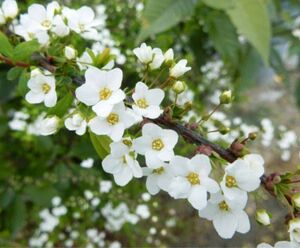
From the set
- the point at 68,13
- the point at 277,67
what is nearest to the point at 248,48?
the point at 277,67

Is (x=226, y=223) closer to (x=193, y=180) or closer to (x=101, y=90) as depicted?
(x=193, y=180)

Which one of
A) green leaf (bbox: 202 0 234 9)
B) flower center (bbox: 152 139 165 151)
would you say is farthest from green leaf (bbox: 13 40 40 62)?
green leaf (bbox: 202 0 234 9)

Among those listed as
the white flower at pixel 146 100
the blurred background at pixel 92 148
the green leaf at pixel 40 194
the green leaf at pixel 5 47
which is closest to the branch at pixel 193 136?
the white flower at pixel 146 100

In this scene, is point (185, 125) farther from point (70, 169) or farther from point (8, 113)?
point (8, 113)

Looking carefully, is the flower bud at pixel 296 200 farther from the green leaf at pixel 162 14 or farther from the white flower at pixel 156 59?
the green leaf at pixel 162 14

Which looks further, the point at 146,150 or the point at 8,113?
the point at 8,113

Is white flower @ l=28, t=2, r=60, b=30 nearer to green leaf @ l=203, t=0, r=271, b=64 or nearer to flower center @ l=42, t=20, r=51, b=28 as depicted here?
flower center @ l=42, t=20, r=51, b=28
